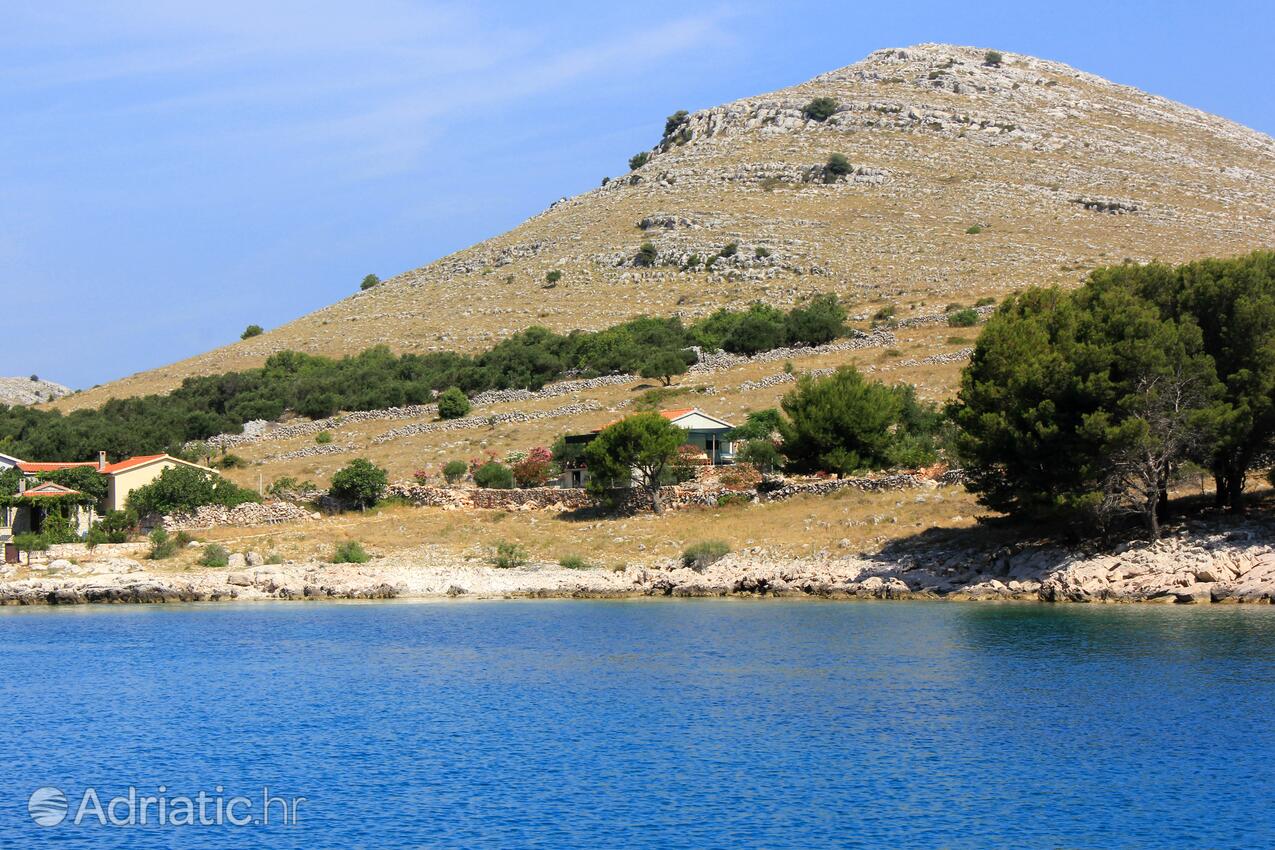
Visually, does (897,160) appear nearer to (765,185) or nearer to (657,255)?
(765,185)

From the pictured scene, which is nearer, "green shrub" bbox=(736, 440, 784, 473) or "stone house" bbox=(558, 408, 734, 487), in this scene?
"green shrub" bbox=(736, 440, 784, 473)

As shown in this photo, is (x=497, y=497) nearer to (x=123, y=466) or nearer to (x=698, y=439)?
(x=698, y=439)

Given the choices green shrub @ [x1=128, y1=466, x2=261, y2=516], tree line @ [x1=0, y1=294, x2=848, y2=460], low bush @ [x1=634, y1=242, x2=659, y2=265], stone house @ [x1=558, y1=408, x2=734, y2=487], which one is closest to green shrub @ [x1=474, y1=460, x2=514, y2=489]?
stone house @ [x1=558, y1=408, x2=734, y2=487]

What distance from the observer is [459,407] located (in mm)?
69812

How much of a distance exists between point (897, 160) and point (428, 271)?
4328 cm

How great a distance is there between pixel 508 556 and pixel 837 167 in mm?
77150

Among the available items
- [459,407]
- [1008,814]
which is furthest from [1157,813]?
[459,407]

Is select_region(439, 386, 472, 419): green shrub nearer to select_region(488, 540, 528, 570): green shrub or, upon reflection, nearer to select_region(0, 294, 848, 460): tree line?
select_region(0, 294, 848, 460): tree line

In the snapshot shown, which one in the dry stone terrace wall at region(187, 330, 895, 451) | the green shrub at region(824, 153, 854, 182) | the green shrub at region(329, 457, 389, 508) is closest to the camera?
the green shrub at region(329, 457, 389, 508)

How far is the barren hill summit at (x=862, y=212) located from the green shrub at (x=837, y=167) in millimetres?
124

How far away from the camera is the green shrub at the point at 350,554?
46.9 meters

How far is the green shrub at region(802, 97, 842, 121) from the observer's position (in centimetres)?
12925

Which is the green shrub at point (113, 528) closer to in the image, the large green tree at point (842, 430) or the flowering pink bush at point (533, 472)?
the flowering pink bush at point (533, 472)

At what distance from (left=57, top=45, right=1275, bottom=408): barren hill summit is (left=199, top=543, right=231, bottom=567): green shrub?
143 feet
